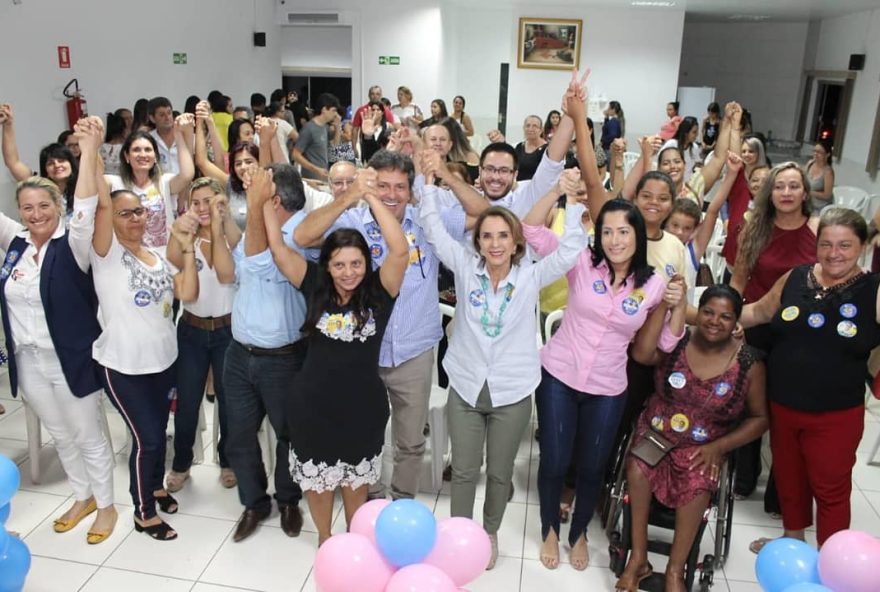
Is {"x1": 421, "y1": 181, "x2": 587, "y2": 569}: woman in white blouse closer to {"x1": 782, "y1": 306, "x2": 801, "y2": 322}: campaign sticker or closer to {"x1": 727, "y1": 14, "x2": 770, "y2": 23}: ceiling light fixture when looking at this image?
{"x1": 782, "y1": 306, "x2": 801, "y2": 322}: campaign sticker

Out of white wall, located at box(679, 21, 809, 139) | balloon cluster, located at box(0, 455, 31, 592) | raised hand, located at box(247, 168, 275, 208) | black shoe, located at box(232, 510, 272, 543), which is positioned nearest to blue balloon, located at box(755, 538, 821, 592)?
raised hand, located at box(247, 168, 275, 208)

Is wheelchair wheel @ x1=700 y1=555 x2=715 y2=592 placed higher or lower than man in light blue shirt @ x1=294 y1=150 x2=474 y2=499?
lower

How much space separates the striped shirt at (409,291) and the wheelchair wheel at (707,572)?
4.53 feet

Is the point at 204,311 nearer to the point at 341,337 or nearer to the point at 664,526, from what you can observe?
the point at 341,337

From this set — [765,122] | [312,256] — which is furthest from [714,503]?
[765,122]

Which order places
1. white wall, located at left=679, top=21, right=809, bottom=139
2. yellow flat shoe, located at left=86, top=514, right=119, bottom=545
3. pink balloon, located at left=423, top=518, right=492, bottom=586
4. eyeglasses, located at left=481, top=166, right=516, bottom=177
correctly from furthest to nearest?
white wall, located at left=679, top=21, right=809, bottom=139, eyeglasses, located at left=481, top=166, right=516, bottom=177, yellow flat shoe, located at left=86, top=514, right=119, bottom=545, pink balloon, located at left=423, top=518, right=492, bottom=586

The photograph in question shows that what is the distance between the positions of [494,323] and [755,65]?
15.1 meters

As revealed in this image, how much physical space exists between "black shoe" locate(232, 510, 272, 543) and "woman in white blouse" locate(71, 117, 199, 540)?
0.43 m

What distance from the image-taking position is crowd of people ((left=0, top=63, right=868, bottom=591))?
259 cm

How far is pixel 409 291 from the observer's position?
2.77 metres

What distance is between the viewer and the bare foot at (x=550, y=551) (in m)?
2.90

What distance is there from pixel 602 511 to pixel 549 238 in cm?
127

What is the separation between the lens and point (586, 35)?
12.3m

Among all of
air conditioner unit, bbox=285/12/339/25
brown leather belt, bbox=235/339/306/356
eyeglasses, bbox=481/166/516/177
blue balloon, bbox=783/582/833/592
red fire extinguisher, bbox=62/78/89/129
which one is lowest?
blue balloon, bbox=783/582/833/592
